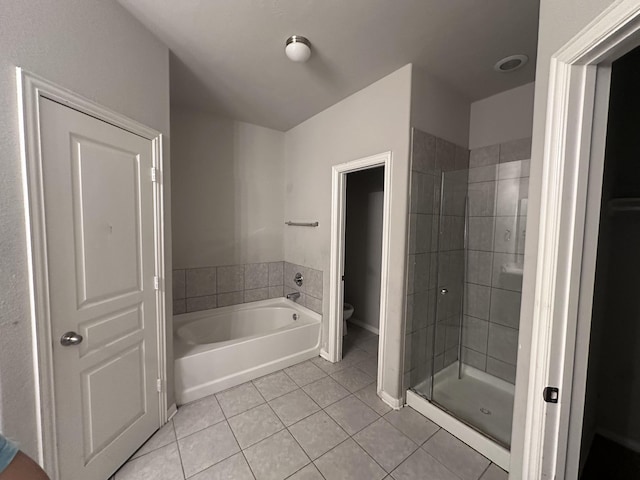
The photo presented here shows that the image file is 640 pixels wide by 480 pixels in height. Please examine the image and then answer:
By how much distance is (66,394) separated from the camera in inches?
45.5

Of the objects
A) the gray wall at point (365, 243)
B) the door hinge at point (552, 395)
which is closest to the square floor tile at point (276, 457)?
the door hinge at point (552, 395)

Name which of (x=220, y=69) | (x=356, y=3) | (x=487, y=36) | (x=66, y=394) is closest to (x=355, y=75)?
(x=356, y=3)

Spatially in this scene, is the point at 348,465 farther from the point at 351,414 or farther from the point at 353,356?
Result: the point at 353,356

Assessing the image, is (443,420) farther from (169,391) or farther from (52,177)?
(52,177)

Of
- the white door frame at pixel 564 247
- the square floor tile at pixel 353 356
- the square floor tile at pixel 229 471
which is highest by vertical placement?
the white door frame at pixel 564 247

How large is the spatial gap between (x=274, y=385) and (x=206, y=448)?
71 cm

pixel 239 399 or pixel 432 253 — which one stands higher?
pixel 432 253

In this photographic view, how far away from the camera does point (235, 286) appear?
2.90m

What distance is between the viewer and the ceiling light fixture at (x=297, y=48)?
1.53 metres

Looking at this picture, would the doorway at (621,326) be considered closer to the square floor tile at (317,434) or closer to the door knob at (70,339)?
the square floor tile at (317,434)

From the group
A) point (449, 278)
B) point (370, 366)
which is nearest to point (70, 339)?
point (370, 366)

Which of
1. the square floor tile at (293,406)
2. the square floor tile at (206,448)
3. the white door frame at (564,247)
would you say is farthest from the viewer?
the square floor tile at (293,406)

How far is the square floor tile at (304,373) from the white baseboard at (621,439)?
1983 mm

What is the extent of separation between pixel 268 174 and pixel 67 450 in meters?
2.68
